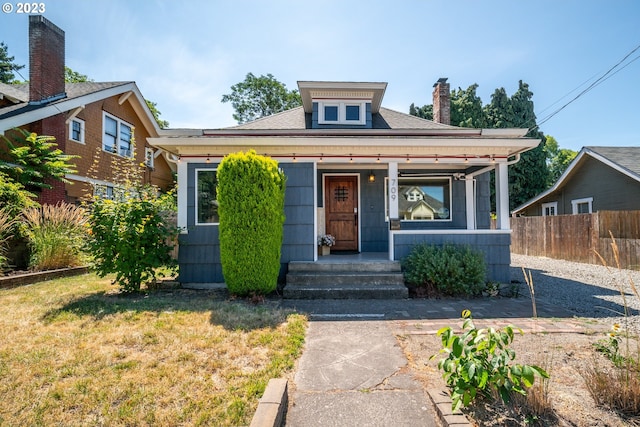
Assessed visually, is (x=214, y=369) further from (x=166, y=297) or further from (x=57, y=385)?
(x=166, y=297)

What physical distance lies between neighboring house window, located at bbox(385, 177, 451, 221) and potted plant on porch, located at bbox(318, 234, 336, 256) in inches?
85.6

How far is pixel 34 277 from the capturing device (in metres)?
6.40

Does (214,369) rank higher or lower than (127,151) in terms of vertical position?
lower

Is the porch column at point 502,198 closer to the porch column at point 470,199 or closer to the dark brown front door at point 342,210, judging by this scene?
the porch column at point 470,199

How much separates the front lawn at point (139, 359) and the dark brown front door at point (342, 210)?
3.82 metres

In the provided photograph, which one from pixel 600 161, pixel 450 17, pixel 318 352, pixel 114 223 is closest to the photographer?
pixel 318 352

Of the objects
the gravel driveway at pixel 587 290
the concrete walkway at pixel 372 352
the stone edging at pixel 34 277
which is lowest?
the gravel driveway at pixel 587 290

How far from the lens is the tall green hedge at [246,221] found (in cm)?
509

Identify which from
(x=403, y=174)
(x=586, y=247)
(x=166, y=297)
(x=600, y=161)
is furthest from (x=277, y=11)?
(x=600, y=161)

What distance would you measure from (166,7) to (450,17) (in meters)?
6.81

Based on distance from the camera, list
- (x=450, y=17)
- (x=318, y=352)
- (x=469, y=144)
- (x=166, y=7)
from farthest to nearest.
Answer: (x=450, y=17), (x=166, y=7), (x=469, y=144), (x=318, y=352)

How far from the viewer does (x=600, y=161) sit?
12.7 m

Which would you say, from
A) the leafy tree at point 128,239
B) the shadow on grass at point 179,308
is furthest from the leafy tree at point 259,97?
the shadow on grass at point 179,308

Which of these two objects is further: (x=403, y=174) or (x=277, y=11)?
(x=403, y=174)
